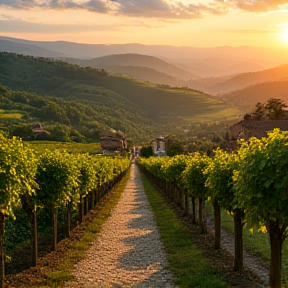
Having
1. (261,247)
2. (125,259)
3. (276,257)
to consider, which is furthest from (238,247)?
(125,259)

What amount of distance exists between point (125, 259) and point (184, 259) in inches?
89.6

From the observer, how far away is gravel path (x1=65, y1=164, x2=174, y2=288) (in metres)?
13.2

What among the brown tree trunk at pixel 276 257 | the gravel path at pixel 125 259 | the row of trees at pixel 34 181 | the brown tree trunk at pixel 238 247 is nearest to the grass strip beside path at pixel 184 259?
the gravel path at pixel 125 259

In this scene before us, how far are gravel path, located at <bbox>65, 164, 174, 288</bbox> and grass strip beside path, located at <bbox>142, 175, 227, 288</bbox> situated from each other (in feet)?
0.99

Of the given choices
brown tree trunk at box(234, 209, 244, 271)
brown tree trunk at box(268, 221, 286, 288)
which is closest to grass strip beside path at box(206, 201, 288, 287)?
brown tree trunk at box(234, 209, 244, 271)

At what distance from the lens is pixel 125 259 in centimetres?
1634

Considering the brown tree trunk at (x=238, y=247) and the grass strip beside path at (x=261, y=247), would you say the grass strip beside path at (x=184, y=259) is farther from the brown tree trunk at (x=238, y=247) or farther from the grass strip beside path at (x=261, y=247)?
the grass strip beside path at (x=261, y=247)

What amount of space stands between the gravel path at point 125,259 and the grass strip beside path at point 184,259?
0.30 m

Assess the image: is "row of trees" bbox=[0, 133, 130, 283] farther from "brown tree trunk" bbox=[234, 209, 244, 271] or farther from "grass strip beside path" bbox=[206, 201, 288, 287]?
"grass strip beside path" bbox=[206, 201, 288, 287]

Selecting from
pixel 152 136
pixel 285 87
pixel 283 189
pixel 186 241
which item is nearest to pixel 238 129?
pixel 186 241

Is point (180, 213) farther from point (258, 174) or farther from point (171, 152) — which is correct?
point (171, 152)

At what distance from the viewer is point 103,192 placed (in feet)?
131

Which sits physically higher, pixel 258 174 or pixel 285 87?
pixel 285 87

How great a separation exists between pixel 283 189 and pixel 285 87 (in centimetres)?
19717
